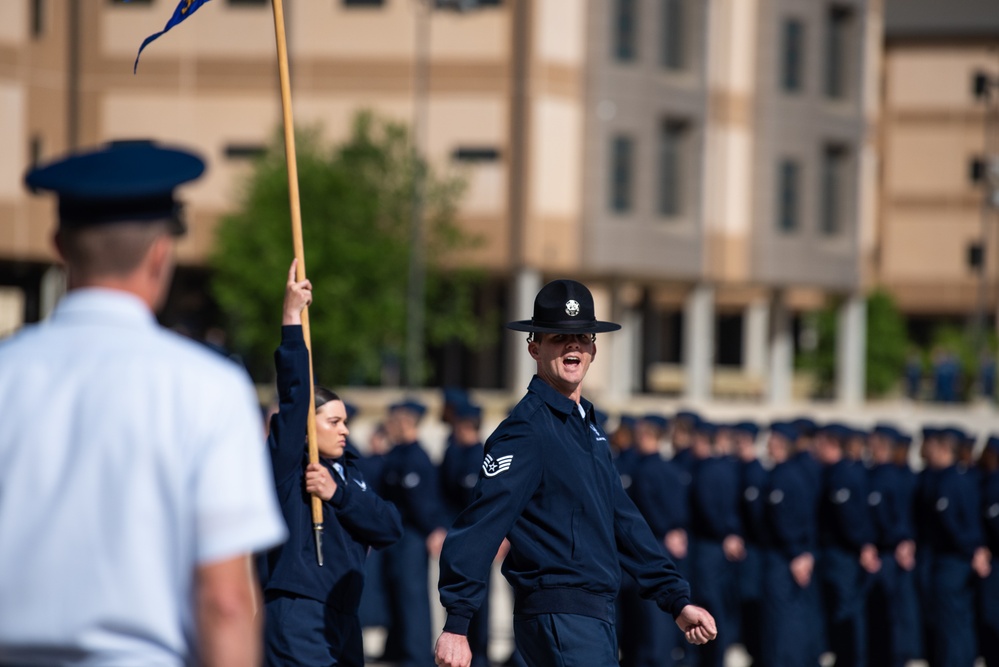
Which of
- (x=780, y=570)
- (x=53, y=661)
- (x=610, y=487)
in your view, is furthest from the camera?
(x=780, y=570)

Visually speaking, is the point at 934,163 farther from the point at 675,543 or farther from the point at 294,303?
the point at 294,303

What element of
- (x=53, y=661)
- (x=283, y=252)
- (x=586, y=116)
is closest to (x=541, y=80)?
(x=586, y=116)

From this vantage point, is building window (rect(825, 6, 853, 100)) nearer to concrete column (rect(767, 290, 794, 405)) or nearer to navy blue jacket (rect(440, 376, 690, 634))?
concrete column (rect(767, 290, 794, 405))

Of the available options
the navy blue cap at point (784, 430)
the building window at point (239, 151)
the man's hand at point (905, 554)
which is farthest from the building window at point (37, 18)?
the man's hand at point (905, 554)

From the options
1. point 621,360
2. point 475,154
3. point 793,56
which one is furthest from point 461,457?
point 793,56

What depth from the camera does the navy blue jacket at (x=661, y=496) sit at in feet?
41.2

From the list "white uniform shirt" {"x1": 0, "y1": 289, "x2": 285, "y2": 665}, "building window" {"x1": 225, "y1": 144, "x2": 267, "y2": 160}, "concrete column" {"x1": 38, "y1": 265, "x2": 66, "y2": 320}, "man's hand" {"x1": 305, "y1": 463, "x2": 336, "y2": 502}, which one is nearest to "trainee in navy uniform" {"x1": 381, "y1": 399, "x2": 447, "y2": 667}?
"man's hand" {"x1": 305, "y1": 463, "x2": 336, "y2": 502}

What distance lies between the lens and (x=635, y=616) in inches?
492

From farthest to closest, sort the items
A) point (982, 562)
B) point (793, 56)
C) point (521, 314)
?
1. point (793, 56)
2. point (521, 314)
3. point (982, 562)

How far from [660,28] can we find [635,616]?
33.1 meters

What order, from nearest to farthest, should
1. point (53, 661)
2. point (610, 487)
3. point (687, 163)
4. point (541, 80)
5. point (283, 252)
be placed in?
1. point (53, 661)
2. point (610, 487)
3. point (283, 252)
4. point (541, 80)
5. point (687, 163)

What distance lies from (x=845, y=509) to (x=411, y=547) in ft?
11.6

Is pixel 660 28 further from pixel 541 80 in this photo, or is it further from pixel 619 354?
pixel 619 354

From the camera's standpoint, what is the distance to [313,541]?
625 cm
